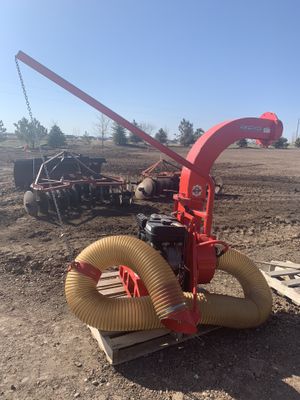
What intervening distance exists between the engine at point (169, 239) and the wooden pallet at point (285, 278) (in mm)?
1556

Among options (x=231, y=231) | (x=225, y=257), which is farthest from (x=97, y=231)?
(x=225, y=257)

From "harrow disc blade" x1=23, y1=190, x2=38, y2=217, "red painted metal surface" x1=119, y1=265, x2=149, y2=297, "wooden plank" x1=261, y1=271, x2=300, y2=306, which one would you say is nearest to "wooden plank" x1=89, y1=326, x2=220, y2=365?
"red painted metal surface" x1=119, y1=265, x2=149, y2=297

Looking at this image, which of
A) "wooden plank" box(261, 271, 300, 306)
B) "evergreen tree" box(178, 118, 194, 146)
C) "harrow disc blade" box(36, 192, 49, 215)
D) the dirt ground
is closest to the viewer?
the dirt ground

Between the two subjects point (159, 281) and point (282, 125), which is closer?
point (159, 281)

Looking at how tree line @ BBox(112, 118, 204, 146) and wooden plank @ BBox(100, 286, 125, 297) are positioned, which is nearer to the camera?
wooden plank @ BBox(100, 286, 125, 297)

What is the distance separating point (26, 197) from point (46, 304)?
4.63 metres

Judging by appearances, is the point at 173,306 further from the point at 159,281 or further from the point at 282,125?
the point at 282,125

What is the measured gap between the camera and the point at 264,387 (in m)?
3.11

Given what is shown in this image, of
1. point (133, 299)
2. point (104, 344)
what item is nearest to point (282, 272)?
point (133, 299)

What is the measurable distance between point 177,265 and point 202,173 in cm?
105

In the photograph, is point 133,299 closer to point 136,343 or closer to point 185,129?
point 136,343

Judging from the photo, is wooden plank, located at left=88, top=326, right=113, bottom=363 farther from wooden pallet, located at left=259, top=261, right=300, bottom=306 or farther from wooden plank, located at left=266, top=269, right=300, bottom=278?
wooden plank, located at left=266, top=269, right=300, bottom=278

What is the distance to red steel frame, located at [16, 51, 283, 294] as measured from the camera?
3.69m

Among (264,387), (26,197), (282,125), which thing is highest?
(282,125)
